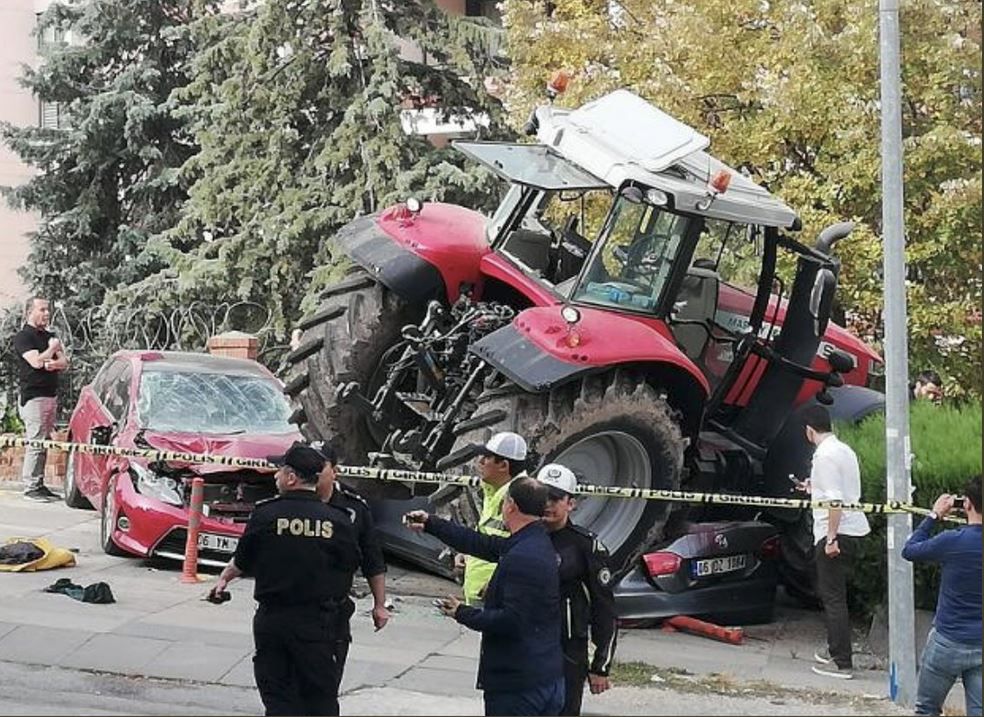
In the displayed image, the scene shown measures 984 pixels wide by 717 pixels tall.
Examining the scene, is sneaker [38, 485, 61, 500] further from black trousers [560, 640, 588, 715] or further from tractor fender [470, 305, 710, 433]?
black trousers [560, 640, 588, 715]

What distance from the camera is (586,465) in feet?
27.2

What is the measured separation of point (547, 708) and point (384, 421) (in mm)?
4336

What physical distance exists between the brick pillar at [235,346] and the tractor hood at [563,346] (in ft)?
24.4

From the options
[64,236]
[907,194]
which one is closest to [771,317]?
[907,194]

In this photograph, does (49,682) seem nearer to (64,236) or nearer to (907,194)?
(907,194)

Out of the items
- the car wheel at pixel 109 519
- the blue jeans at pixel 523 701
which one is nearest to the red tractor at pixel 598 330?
the car wheel at pixel 109 519

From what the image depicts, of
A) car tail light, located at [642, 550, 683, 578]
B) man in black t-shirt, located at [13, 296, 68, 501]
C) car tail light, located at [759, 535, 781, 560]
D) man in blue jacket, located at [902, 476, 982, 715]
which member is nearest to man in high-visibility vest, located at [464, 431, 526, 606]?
man in blue jacket, located at [902, 476, 982, 715]

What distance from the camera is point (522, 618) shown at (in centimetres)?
478

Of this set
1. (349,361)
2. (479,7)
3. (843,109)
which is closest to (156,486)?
(349,361)

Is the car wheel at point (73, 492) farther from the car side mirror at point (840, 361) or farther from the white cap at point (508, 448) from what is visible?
the white cap at point (508, 448)

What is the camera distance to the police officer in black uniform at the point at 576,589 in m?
5.21

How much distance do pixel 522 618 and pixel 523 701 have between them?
0.34 m

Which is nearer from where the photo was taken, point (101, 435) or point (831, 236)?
point (831, 236)

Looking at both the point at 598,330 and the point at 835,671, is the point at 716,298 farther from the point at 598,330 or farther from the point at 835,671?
the point at 835,671
